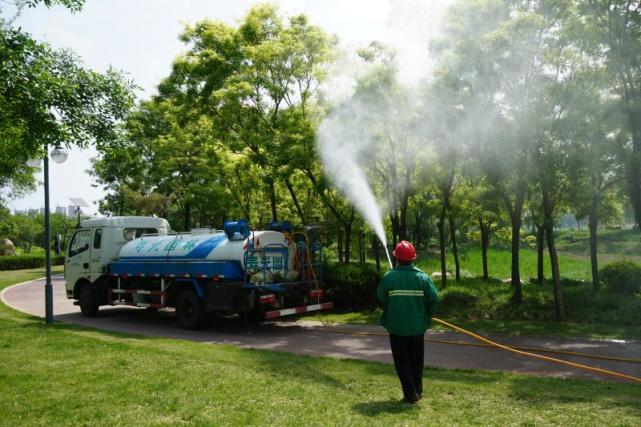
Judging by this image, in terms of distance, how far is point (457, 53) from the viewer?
12844 millimetres

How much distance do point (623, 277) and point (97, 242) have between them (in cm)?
1560

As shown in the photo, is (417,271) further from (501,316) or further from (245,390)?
(501,316)

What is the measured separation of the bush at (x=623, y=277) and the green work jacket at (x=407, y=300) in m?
11.1

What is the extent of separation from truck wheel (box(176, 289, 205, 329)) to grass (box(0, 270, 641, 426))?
4.38m

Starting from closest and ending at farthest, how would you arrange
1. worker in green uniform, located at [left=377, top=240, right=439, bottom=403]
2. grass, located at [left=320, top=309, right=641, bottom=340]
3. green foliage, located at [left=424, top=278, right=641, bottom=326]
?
worker in green uniform, located at [left=377, top=240, right=439, bottom=403] → grass, located at [left=320, top=309, right=641, bottom=340] → green foliage, located at [left=424, top=278, right=641, bottom=326]

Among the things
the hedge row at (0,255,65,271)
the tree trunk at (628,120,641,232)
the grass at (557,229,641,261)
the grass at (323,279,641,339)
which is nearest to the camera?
the tree trunk at (628,120,641,232)

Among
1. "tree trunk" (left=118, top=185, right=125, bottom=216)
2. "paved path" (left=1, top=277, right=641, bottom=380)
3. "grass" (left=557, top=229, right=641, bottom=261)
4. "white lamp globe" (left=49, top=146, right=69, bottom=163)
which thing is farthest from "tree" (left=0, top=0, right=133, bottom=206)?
"grass" (left=557, top=229, right=641, bottom=261)

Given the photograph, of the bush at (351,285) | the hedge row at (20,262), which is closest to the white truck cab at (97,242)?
the bush at (351,285)

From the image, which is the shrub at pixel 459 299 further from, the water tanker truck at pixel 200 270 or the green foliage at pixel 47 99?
the green foliage at pixel 47 99

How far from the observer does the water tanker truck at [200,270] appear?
1348 cm

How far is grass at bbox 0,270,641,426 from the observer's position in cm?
583

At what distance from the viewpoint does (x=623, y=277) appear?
50.7 feet

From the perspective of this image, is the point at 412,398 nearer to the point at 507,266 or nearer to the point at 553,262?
the point at 553,262

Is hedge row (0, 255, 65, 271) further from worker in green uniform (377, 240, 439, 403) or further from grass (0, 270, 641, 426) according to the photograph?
worker in green uniform (377, 240, 439, 403)
